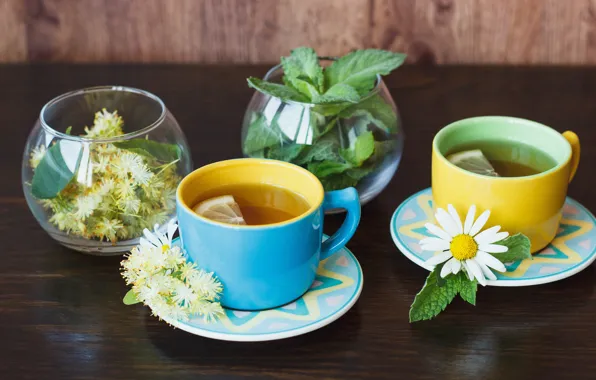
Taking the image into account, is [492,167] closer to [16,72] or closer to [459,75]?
[459,75]

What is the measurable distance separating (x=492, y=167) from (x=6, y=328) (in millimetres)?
A: 449

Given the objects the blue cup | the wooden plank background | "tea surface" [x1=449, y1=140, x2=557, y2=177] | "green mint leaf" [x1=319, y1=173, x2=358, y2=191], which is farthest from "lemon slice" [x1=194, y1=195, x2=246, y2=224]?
the wooden plank background

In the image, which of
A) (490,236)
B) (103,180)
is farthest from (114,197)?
(490,236)

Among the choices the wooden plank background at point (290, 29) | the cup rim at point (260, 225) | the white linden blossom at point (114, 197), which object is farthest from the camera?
the wooden plank background at point (290, 29)

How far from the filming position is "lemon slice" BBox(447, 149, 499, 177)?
760 millimetres

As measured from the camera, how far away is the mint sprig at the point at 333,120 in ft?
2.57

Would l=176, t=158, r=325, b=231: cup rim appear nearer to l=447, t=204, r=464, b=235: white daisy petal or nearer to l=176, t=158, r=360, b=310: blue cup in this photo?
l=176, t=158, r=360, b=310: blue cup

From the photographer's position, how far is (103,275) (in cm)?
75

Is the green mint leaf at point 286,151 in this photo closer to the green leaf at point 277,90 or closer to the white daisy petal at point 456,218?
the green leaf at point 277,90

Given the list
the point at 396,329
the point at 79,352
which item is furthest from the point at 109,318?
the point at 396,329

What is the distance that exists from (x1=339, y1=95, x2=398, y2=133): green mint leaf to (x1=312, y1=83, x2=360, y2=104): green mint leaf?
2 cm

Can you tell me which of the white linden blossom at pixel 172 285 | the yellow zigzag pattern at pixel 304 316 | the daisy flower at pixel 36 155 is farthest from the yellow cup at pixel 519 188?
the daisy flower at pixel 36 155

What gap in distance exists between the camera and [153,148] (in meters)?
0.76

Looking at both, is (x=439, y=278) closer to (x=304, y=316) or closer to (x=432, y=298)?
(x=432, y=298)
